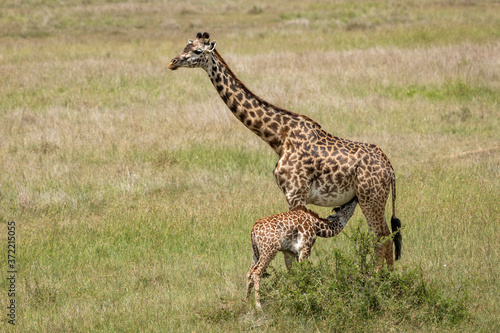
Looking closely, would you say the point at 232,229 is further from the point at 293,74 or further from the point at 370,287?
the point at 293,74

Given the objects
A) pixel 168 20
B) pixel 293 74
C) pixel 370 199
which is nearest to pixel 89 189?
pixel 370 199

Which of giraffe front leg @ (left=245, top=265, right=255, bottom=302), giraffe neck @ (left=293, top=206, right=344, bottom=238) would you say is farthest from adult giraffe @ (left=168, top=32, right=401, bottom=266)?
giraffe front leg @ (left=245, top=265, right=255, bottom=302)

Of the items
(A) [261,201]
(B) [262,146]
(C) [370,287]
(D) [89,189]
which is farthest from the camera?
(B) [262,146]

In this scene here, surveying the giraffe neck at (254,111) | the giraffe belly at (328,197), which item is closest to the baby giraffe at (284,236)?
the giraffe belly at (328,197)

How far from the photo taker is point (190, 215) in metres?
9.69

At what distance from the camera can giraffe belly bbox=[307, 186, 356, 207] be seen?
704cm

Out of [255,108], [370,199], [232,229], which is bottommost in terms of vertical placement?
[232,229]

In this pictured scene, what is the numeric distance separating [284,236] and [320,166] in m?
0.94

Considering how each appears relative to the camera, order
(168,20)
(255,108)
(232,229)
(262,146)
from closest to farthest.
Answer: (255,108) < (232,229) < (262,146) < (168,20)

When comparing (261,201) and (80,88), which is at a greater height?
(80,88)

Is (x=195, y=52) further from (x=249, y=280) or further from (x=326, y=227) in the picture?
(x=249, y=280)

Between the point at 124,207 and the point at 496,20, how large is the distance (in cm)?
2383

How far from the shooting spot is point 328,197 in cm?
707

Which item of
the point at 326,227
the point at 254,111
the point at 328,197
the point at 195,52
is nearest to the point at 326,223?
the point at 326,227
